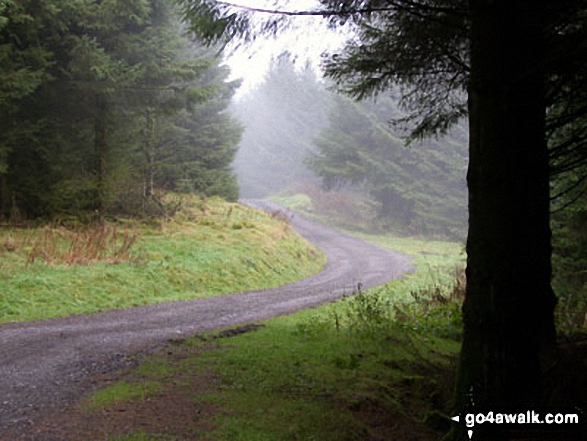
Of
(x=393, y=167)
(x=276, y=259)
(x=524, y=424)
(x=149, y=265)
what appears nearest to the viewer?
(x=524, y=424)

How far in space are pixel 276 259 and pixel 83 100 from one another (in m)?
9.08

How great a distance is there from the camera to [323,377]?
5281 mm

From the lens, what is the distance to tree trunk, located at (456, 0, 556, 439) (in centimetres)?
318

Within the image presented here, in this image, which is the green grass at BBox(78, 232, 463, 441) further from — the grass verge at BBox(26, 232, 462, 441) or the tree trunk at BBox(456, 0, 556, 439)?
the tree trunk at BBox(456, 0, 556, 439)

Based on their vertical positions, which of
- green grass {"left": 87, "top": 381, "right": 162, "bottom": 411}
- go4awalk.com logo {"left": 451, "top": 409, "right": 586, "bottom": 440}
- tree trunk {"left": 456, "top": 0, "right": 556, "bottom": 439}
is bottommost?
green grass {"left": 87, "top": 381, "right": 162, "bottom": 411}

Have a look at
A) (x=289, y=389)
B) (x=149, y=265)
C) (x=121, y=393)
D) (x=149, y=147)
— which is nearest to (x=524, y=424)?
(x=289, y=389)

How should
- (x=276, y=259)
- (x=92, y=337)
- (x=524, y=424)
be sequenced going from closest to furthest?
(x=524, y=424)
(x=92, y=337)
(x=276, y=259)

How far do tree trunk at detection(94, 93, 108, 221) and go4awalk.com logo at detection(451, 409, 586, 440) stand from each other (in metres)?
14.5

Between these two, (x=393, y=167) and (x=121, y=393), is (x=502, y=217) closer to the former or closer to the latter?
(x=121, y=393)

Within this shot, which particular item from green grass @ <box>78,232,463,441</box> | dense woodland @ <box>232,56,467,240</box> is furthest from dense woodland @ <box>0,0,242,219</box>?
dense woodland @ <box>232,56,467,240</box>

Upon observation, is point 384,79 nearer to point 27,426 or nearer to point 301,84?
point 27,426

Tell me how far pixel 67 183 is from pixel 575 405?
14.4m

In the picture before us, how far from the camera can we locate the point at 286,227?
2416 cm

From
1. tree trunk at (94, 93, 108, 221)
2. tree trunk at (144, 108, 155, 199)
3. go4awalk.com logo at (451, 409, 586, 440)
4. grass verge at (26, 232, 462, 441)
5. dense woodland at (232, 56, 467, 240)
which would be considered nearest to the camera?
go4awalk.com logo at (451, 409, 586, 440)
